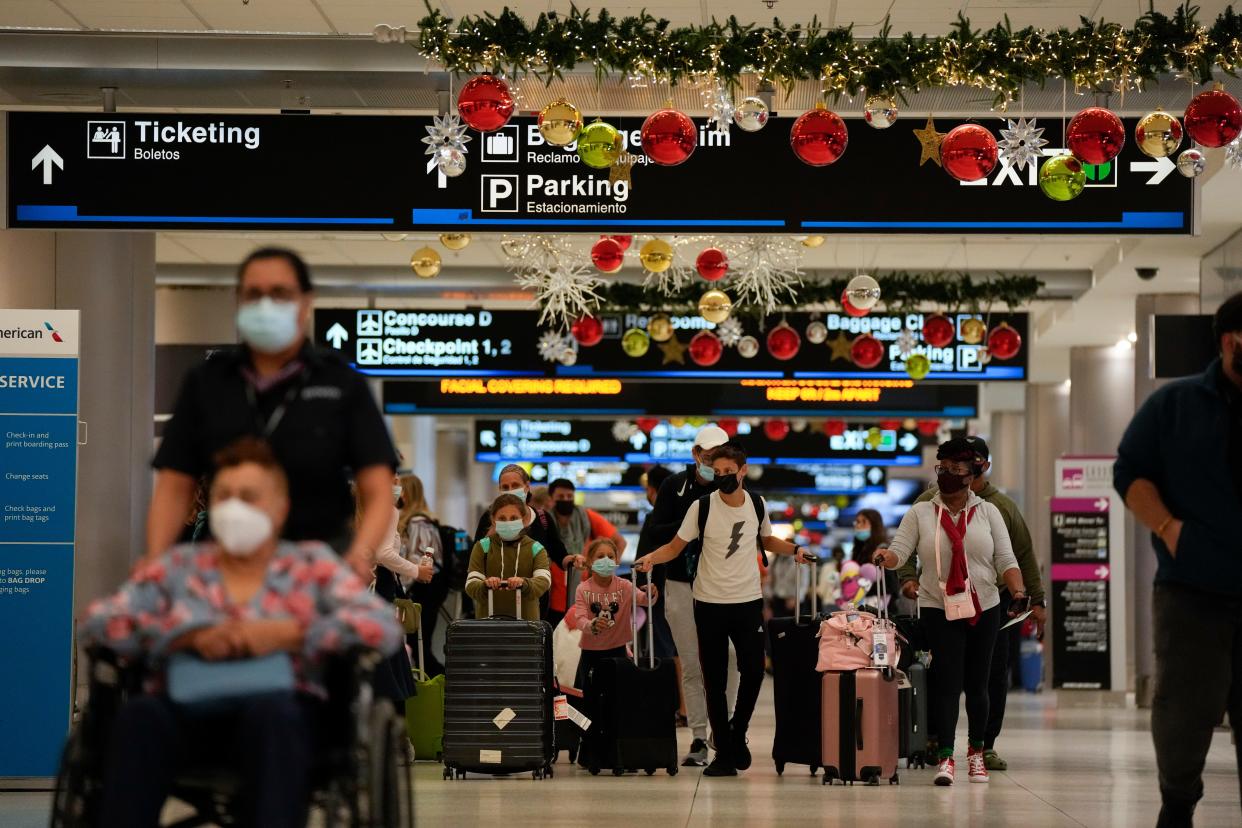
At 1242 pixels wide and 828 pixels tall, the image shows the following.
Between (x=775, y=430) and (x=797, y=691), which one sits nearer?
(x=797, y=691)

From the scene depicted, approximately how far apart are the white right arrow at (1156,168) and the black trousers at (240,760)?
560 centimetres

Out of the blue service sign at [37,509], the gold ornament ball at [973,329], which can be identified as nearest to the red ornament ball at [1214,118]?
the blue service sign at [37,509]

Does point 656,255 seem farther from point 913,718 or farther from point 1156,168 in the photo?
point 1156,168

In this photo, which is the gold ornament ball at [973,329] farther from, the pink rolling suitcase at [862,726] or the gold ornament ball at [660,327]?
the pink rolling suitcase at [862,726]

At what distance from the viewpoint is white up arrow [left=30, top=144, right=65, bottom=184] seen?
26.7 feet

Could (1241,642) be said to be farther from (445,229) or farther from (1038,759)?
(1038,759)

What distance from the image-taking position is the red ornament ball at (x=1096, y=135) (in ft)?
24.0

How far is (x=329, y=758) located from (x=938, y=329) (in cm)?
1159

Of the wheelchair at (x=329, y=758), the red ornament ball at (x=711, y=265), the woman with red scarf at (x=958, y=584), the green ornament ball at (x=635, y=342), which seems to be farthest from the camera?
the green ornament ball at (x=635, y=342)

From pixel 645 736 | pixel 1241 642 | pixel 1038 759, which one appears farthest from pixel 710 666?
pixel 1241 642

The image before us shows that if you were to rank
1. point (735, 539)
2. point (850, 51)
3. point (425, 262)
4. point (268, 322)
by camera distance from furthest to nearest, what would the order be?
point (425, 262) → point (735, 539) → point (850, 51) → point (268, 322)

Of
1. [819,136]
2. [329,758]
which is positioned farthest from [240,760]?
[819,136]

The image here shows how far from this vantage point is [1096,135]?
24.0 feet

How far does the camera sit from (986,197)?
26.9ft
